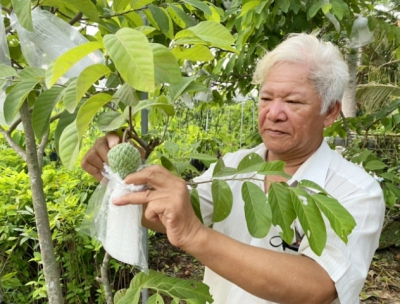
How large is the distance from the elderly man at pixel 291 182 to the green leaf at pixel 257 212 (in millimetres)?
38

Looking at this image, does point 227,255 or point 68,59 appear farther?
point 227,255

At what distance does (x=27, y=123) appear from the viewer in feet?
3.04

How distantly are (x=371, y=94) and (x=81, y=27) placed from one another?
6.83 meters

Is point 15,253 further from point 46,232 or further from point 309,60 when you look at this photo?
point 309,60

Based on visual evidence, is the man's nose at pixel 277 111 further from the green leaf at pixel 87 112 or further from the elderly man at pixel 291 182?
the green leaf at pixel 87 112

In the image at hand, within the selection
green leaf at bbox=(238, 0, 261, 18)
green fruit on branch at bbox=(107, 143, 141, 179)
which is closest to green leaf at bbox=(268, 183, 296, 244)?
green fruit on branch at bbox=(107, 143, 141, 179)

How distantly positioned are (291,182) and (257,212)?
1.60 ft

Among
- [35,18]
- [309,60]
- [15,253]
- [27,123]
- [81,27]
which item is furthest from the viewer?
[15,253]

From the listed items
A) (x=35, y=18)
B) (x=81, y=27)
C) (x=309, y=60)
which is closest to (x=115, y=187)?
(x=35, y=18)

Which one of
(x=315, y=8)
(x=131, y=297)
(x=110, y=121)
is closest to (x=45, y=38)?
(x=110, y=121)

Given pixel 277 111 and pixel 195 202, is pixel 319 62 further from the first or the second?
pixel 195 202

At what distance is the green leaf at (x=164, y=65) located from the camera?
62cm

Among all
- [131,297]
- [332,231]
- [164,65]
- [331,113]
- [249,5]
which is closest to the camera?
[164,65]

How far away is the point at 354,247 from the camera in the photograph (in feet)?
3.15
